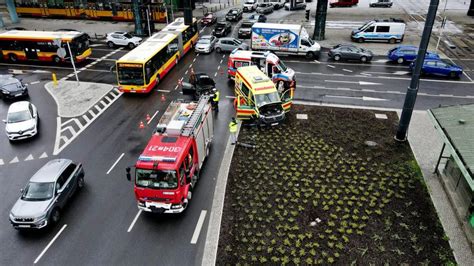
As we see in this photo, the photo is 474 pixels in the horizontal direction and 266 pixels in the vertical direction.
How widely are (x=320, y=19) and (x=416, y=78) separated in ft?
83.6

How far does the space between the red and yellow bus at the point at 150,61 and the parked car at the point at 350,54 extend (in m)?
17.2

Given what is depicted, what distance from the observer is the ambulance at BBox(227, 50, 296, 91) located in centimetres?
Answer: 2912

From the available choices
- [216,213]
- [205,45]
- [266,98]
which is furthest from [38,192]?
[205,45]

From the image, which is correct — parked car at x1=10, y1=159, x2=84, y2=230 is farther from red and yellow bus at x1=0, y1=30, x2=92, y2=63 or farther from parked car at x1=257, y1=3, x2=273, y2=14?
parked car at x1=257, y1=3, x2=273, y2=14

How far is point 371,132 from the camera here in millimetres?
24312

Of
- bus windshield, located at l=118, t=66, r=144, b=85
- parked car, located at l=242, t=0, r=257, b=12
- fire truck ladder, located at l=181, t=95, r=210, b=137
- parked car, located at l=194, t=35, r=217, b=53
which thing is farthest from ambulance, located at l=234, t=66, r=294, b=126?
parked car, located at l=242, t=0, r=257, b=12

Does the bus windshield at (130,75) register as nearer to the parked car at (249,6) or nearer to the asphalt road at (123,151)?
the asphalt road at (123,151)

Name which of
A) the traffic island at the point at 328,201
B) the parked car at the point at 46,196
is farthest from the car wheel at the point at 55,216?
the traffic island at the point at 328,201

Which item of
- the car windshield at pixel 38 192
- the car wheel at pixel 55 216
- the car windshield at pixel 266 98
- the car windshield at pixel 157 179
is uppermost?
the car windshield at pixel 266 98

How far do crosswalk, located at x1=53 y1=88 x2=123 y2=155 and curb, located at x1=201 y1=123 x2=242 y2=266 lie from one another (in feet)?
36.4

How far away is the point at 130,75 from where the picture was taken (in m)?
29.6

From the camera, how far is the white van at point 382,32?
141ft

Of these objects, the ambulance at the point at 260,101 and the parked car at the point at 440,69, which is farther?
the parked car at the point at 440,69

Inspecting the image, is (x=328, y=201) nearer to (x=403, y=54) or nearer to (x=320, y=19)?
(x=403, y=54)
